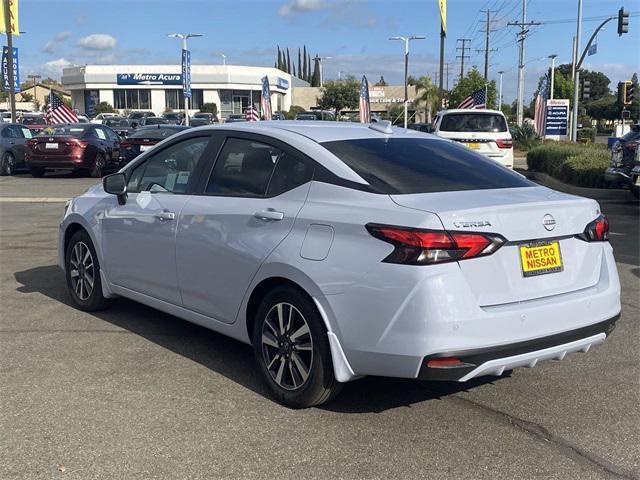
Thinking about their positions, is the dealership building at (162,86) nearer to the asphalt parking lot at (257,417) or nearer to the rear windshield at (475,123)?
the rear windshield at (475,123)

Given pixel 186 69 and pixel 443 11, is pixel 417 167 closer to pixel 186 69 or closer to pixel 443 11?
pixel 443 11

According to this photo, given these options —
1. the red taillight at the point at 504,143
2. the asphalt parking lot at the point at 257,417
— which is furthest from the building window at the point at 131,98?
the asphalt parking lot at the point at 257,417

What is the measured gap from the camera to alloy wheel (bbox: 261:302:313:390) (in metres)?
4.07

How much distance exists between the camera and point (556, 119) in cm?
2880

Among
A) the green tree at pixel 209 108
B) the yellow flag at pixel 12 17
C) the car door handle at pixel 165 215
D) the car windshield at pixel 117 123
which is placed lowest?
the car door handle at pixel 165 215

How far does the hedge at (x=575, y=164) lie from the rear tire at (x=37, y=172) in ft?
46.8

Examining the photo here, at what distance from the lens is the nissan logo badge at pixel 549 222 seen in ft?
12.6

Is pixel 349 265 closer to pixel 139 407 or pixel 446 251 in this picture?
pixel 446 251

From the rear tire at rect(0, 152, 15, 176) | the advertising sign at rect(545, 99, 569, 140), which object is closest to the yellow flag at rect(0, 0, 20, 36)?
the rear tire at rect(0, 152, 15, 176)

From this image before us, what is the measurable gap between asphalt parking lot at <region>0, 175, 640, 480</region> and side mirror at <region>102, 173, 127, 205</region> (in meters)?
1.08

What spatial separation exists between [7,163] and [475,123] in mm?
13702

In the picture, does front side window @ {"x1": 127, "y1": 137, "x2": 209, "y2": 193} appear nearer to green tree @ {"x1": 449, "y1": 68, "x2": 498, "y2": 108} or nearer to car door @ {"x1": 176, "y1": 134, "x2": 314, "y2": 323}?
car door @ {"x1": 176, "y1": 134, "x2": 314, "y2": 323}

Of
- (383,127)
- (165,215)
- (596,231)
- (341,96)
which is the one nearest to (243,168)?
(165,215)

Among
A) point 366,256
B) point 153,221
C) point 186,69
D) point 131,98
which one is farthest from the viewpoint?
point 131,98
